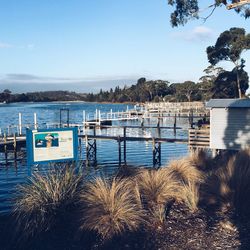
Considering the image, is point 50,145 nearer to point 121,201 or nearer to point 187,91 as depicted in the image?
point 121,201

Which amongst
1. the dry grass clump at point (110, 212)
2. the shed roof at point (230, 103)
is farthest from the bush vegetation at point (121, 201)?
the shed roof at point (230, 103)

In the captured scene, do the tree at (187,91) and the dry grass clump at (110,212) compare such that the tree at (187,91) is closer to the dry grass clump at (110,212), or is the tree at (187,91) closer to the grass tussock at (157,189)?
the grass tussock at (157,189)

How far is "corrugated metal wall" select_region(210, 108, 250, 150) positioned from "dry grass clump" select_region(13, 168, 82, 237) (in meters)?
14.0

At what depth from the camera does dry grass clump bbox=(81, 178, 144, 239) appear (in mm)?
7980

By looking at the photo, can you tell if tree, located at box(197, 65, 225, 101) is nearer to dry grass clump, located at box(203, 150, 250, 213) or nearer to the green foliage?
the green foliage

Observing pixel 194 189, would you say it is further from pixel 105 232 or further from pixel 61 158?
pixel 61 158

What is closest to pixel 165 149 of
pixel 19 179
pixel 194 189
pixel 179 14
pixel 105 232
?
pixel 19 179

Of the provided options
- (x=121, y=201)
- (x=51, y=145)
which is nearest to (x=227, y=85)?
(x=51, y=145)

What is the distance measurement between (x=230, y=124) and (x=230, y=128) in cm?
23

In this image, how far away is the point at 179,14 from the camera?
18.5 m

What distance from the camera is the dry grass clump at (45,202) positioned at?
8.47 metres

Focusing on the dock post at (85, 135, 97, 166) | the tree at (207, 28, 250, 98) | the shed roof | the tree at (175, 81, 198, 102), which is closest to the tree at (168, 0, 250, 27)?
the shed roof

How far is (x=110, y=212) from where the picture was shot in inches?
325

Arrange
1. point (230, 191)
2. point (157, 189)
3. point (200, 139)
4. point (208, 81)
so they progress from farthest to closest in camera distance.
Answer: point (208, 81)
point (200, 139)
point (157, 189)
point (230, 191)
